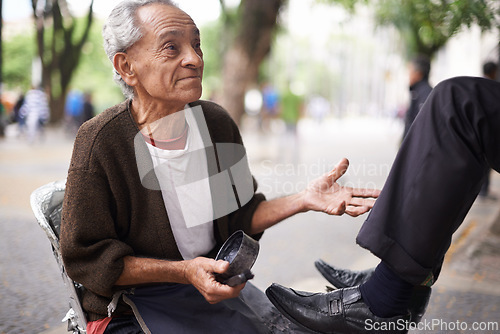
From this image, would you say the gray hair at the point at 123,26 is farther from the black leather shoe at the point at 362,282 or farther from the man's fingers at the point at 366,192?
the black leather shoe at the point at 362,282

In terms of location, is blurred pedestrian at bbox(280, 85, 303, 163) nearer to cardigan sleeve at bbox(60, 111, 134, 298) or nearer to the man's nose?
the man's nose

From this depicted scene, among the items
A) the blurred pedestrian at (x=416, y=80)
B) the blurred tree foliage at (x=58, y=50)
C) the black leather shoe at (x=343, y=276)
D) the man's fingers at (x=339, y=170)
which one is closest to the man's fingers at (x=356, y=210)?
the man's fingers at (x=339, y=170)

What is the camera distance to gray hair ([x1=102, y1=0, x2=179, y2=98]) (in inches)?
63.6

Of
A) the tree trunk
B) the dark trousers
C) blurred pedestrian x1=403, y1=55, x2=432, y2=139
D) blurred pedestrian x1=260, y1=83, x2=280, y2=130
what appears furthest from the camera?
blurred pedestrian x1=260, y1=83, x2=280, y2=130

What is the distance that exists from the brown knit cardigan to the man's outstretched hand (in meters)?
0.50

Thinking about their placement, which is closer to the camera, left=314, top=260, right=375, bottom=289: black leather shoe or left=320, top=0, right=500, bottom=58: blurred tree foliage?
left=314, top=260, right=375, bottom=289: black leather shoe

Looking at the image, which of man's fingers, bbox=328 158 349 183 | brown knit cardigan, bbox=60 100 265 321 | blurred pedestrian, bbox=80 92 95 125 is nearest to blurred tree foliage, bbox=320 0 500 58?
man's fingers, bbox=328 158 349 183

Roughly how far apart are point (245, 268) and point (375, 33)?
671 cm

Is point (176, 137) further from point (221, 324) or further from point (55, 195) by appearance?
point (221, 324)

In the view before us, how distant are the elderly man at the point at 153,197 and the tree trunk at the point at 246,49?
8863mm

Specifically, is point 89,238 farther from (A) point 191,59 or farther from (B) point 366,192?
(B) point 366,192

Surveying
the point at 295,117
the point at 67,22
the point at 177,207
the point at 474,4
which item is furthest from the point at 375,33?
the point at 67,22

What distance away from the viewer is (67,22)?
2131 cm

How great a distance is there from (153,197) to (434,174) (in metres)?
0.86
